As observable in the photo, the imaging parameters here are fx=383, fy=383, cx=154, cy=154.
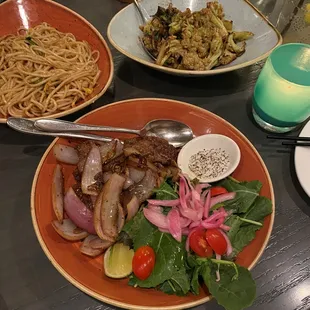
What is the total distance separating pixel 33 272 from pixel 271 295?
94 centimetres

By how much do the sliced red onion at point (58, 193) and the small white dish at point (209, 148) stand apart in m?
0.52

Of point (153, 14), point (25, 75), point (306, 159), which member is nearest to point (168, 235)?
point (306, 159)

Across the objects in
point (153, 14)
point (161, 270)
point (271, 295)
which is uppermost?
point (153, 14)

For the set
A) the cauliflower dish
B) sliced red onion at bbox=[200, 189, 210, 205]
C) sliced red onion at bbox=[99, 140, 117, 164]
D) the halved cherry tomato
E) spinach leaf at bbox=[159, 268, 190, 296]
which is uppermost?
the cauliflower dish

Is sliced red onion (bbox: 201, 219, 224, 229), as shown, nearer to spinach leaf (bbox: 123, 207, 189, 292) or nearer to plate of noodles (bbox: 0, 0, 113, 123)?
spinach leaf (bbox: 123, 207, 189, 292)

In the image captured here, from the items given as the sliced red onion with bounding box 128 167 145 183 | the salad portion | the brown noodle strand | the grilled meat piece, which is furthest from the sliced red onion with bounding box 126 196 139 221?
the brown noodle strand

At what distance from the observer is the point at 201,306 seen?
1469 millimetres

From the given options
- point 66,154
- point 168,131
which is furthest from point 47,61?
point 168,131

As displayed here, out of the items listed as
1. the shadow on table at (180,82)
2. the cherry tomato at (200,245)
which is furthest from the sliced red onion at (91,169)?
the shadow on table at (180,82)

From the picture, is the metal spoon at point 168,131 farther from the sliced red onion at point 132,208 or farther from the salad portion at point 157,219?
the sliced red onion at point 132,208

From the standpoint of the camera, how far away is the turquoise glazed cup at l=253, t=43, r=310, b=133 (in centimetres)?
177

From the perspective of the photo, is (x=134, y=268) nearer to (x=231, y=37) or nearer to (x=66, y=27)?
(x=231, y=37)

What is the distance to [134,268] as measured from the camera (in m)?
1.35

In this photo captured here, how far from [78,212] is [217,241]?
53 centimetres
